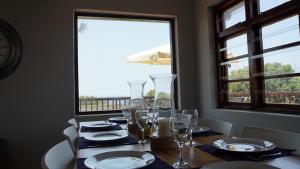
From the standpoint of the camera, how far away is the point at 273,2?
89.9 inches

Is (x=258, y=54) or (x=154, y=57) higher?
(x=154, y=57)

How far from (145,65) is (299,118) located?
1.96 m

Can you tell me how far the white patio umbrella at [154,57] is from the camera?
336 centimetres

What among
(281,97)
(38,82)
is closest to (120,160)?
(281,97)

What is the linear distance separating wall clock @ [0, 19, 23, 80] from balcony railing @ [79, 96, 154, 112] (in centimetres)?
85

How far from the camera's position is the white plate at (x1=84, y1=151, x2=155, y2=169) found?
0.95 m

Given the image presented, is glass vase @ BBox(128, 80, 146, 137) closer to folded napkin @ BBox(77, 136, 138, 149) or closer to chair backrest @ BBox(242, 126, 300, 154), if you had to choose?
folded napkin @ BBox(77, 136, 138, 149)

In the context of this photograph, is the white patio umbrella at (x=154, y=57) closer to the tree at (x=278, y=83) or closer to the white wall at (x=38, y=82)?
the white wall at (x=38, y=82)

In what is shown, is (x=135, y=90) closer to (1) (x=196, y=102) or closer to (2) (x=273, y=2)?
(2) (x=273, y=2)

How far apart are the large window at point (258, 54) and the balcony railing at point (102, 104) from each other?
1005 millimetres

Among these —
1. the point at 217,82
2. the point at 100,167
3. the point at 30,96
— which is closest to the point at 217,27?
the point at 217,82

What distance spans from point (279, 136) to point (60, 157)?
3.73 ft

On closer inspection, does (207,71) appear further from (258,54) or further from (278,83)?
(278,83)

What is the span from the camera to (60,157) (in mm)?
1175
